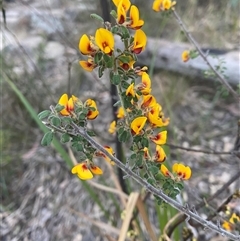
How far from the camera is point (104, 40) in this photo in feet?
2.63

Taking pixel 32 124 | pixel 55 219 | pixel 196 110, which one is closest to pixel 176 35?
pixel 196 110

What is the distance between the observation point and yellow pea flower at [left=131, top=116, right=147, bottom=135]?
841mm

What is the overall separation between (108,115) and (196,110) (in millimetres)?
464

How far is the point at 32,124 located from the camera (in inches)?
91.8

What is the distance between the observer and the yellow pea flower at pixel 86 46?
31.3 inches

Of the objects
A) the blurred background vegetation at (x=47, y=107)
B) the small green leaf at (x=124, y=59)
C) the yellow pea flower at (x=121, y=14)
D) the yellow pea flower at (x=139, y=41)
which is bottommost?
the blurred background vegetation at (x=47, y=107)

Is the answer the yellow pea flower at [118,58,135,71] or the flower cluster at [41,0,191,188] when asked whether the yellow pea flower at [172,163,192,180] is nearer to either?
the flower cluster at [41,0,191,188]

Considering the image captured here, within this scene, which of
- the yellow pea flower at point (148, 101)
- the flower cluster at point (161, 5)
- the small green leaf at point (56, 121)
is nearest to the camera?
the small green leaf at point (56, 121)

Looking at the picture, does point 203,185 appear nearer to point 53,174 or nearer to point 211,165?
point 211,165

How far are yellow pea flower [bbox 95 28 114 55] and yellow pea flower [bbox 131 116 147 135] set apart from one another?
0.13 m

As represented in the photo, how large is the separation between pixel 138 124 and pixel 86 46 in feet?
0.56

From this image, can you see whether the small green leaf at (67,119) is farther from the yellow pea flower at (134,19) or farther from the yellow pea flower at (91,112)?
the yellow pea flower at (134,19)

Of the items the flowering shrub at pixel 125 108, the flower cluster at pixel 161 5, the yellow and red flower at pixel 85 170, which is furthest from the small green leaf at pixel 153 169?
the flower cluster at pixel 161 5

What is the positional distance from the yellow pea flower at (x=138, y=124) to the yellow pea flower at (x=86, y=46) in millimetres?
147
